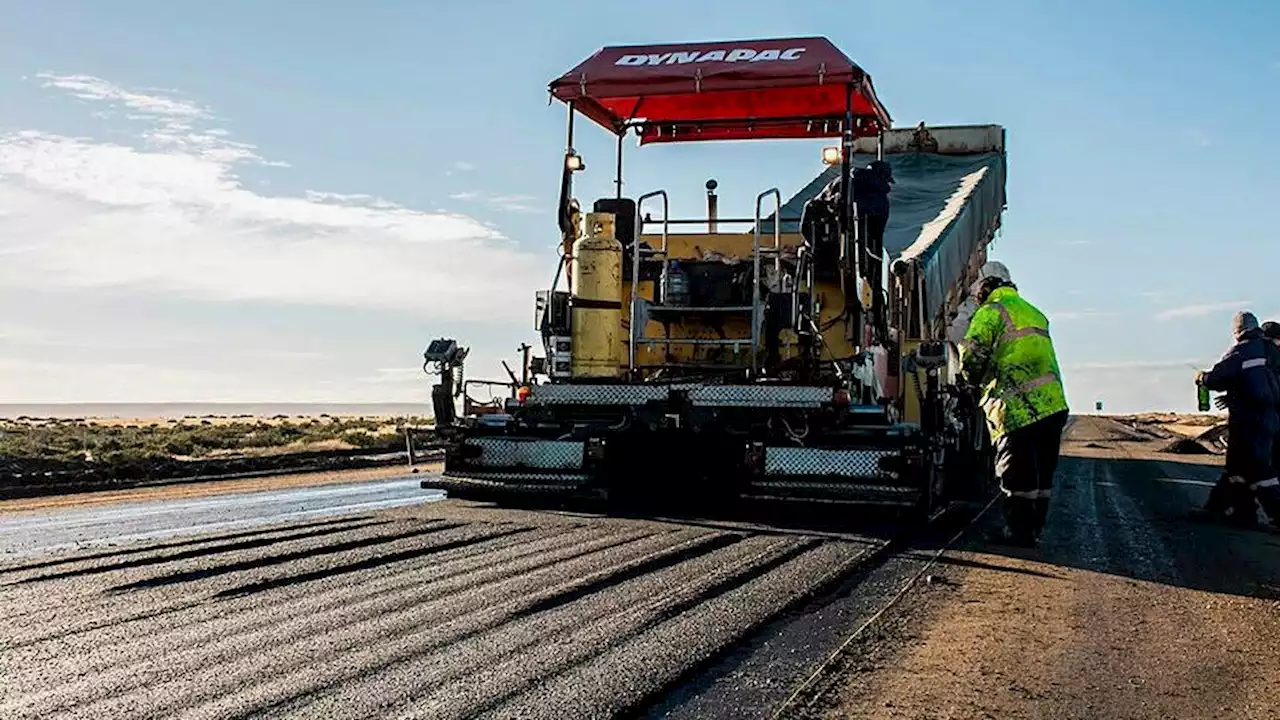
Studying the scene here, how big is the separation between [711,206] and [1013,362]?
3694 millimetres

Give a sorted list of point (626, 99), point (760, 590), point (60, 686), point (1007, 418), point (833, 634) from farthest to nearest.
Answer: point (626, 99), point (1007, 418), point (760, 590), point (833, 634), point (60, 686)

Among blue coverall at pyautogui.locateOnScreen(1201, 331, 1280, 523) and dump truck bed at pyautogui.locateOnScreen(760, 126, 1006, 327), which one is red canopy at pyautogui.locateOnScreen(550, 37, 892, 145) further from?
blue coverall at pyautogui.locateOnScreen(1201, 331, 1280, 523)

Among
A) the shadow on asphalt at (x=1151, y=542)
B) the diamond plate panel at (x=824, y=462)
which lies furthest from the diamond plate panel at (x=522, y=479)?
the shadow on asphalt at (x=1151, y=542)

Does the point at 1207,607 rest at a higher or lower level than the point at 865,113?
lower

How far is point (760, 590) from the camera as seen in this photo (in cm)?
636

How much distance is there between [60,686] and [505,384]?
7.11m

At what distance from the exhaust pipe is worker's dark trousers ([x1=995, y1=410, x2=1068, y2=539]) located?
3581mm

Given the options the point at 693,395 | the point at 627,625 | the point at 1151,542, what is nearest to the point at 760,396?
the point at 693,395

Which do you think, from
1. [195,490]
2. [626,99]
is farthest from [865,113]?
[195,490]

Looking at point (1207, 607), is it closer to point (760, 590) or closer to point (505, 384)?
point (760, 590)

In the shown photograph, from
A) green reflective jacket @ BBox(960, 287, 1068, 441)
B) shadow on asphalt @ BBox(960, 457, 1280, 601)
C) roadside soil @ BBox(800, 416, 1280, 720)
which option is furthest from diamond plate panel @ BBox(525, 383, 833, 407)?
roadside soil @ BBox(800, 416, 1280, 720)

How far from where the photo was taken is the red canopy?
34.9 ft

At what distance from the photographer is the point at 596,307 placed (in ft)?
35.2

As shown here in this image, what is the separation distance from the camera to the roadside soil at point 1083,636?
442 centimetres
